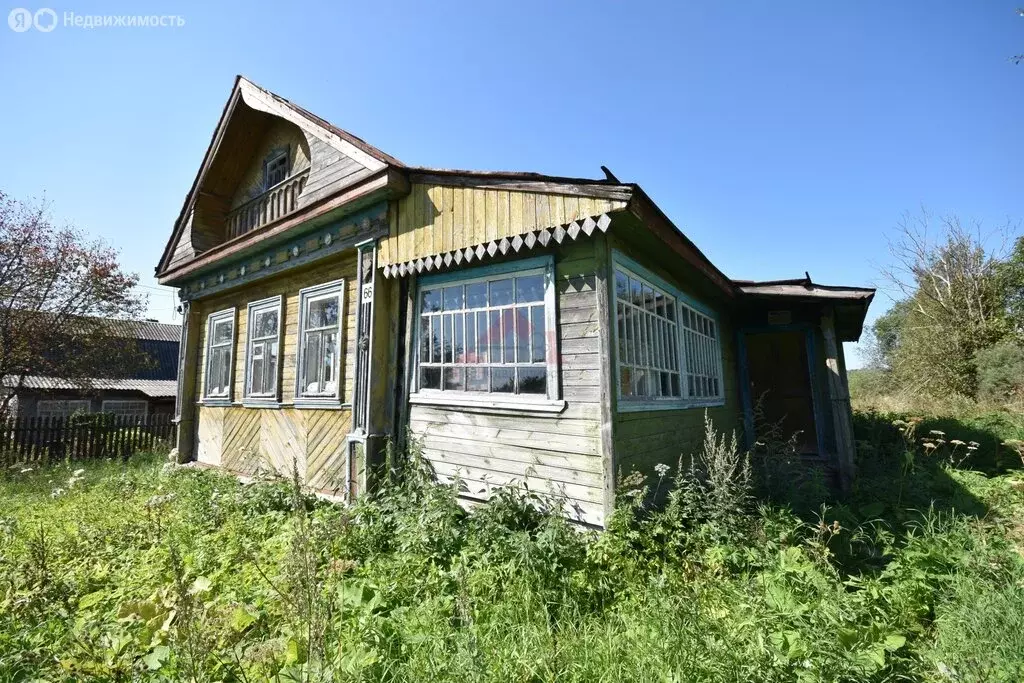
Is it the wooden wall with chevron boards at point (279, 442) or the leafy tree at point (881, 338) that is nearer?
the wooden wall with chevron boards at point (279, 442)

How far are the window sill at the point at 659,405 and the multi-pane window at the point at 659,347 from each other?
0.05ft

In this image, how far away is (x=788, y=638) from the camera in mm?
2312

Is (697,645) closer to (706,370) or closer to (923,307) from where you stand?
(706,370)

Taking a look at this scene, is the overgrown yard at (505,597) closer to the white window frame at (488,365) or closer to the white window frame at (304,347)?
the white window frame at (488,365)

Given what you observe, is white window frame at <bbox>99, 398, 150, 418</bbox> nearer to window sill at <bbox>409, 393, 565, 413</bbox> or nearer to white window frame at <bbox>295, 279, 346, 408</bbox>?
white window frame at <bbox>295, 279, 346, 408</bbox>

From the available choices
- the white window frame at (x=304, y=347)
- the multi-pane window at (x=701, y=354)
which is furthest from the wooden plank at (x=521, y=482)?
the multi-pane window at (x=701, y=354)

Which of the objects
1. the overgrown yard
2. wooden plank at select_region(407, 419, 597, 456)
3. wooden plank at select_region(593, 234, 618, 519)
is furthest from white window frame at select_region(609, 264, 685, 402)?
→ the overgrown yard

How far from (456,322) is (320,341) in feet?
8.92

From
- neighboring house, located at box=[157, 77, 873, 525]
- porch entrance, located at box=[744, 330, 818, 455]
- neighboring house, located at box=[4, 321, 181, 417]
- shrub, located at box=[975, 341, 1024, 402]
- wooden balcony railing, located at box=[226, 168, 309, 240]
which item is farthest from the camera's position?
neighboring house, located at box=[4, 321, 181, 417]

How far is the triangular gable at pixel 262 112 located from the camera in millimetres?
5832

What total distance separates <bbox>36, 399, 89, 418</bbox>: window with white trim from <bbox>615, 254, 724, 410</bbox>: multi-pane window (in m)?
27.4

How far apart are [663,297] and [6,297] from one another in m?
21.0

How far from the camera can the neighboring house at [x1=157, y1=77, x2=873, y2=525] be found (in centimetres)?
418

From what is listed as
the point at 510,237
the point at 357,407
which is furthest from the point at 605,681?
the point at 357,407
